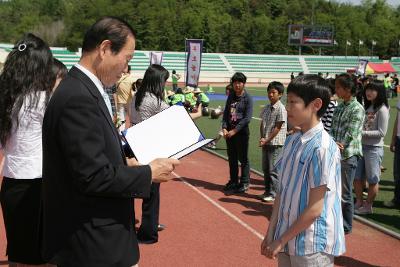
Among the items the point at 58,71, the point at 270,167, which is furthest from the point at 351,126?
the point at 58,71

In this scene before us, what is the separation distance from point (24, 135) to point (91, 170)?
4.20ft

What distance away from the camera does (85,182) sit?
1826 millimetres

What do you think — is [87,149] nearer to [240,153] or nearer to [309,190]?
[309,190]

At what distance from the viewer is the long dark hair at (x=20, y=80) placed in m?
2.83

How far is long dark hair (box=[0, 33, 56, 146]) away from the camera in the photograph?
2.83m

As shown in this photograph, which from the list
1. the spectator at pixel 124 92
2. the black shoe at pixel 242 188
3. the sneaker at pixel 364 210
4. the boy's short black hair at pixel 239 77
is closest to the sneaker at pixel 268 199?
the black shoe at pixel 242 188

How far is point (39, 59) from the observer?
2877mm

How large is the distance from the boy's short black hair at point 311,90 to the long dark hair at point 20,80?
5.18 ft

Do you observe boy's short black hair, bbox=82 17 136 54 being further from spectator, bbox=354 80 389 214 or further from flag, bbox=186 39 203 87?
flag, bbox=186 39 203 87

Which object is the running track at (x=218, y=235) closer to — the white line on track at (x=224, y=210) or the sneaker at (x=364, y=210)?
the white line on track at (x=224, y=210)

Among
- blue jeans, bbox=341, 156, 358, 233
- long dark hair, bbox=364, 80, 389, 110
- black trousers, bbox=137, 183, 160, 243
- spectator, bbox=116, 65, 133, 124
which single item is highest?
long dark hair, bbox=364, 80, 389, 110

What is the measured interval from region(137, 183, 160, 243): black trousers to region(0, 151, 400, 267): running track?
124 mm

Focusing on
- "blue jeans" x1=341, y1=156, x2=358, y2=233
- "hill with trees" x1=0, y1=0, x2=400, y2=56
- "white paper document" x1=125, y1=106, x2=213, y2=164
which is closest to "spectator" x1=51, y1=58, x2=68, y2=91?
"white paper document" x1=125, y1=106, x2=213, y2=164

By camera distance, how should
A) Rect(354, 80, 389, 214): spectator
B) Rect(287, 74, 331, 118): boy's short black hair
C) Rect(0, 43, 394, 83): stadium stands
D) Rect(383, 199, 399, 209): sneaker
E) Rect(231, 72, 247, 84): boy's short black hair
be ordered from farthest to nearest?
Rect(0, 43, 394, 83): stadium stands, Rect(231, 72, 247, 84): boy's short black hair, Rect(383, 199, 399, 209): sneaker, Rect(354, 80, 389, 214): spectator, Rect(287, 74, 331, 118): boy's short black hair
